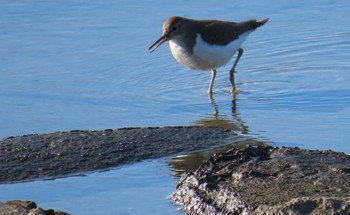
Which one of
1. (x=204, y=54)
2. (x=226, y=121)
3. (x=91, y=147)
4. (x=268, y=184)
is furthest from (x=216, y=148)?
(x=204, y=54)

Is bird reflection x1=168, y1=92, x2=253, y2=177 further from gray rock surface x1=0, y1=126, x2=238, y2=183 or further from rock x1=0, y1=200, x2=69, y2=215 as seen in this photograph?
rock x1=0, y1=200, x2=69, y2=215

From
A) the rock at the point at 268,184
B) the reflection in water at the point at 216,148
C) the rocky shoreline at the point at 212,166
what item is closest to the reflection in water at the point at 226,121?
the reflection in water at the point at 216,148

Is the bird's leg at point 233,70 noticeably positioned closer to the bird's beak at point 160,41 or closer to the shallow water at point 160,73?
the shallow water at point 160,73

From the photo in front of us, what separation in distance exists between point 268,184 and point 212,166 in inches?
21.8

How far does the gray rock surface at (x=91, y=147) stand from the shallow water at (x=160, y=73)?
54 cm

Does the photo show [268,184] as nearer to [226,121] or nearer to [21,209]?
[21,209]

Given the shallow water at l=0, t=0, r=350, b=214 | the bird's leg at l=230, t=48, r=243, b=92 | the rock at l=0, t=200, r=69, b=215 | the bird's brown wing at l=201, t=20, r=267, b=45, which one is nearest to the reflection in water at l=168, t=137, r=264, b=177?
the shallow water at l=0, t=0, r=350, b=214

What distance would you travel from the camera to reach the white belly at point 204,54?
904 centimetres

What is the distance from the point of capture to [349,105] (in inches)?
315

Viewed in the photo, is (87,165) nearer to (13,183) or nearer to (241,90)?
(13,183)

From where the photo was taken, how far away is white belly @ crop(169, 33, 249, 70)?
29.7 feet

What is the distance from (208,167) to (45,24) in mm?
5255

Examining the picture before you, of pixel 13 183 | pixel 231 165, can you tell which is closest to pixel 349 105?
pixel 231 165

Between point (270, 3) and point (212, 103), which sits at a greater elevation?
point (270, 3)
